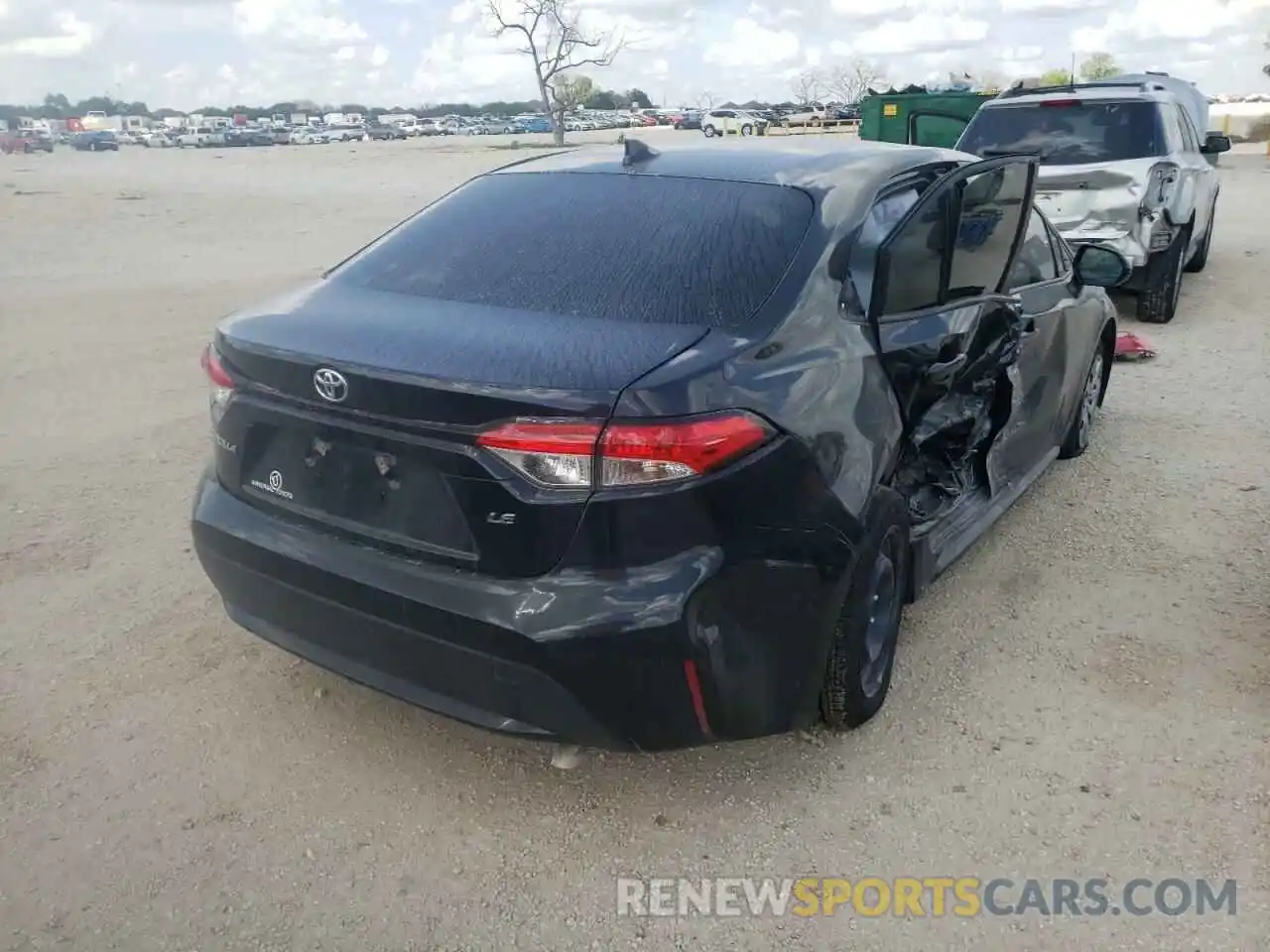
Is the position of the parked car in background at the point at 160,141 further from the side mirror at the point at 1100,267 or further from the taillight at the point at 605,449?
the taillight at the point at 605,449

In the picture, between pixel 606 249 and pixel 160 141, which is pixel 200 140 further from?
pixel 606 249

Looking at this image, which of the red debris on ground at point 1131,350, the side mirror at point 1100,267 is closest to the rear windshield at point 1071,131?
the red debris on ground at point 1131,350

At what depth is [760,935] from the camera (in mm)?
2432

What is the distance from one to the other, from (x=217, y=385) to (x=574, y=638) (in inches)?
49.4

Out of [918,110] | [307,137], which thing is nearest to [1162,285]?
[918,110]

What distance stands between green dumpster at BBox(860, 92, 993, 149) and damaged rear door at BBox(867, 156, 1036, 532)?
1253 cm

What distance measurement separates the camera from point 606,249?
304 cm

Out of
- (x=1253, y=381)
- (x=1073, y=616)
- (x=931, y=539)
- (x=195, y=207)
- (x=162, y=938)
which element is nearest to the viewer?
(x=162, y=938)

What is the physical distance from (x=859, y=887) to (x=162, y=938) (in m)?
1.59

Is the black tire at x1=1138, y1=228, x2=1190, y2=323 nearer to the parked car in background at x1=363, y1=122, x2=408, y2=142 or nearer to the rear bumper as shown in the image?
the rear bumper

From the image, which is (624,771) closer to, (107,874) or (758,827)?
(758,827)

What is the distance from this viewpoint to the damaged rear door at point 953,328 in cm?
312

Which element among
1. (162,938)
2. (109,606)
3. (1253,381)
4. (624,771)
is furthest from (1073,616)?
(1253,381)

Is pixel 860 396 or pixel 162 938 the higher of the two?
pixel 860 396
